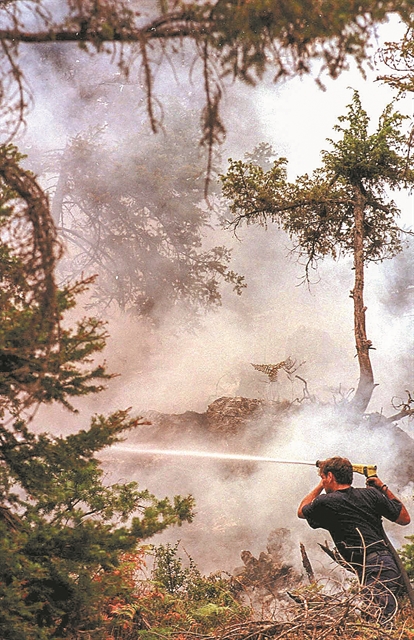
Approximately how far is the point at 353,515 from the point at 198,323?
358 inches

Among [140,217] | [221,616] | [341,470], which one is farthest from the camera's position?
[140,217]

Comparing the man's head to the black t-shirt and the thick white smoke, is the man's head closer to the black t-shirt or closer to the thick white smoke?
the black t-shirt

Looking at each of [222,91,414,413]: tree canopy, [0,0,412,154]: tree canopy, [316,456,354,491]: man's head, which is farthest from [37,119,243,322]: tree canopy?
[0,0,412,154]: tree canopy

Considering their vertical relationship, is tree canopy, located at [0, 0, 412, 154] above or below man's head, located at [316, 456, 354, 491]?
above

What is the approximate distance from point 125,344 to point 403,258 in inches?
259

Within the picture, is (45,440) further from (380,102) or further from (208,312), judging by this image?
(380,102)

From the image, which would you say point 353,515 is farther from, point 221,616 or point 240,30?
point 240,30

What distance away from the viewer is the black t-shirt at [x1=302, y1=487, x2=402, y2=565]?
4168mm

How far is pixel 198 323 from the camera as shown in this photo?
1310 centimetres

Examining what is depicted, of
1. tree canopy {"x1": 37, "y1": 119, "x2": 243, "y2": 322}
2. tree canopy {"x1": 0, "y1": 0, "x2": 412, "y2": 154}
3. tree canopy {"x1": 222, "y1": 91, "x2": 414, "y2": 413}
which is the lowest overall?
tree canopy {"x1": 0, "y1": 0, "x2": 412, "y2": 154}

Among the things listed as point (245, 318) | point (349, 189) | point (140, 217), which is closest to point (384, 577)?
point (349, 189)

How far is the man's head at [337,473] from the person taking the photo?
4.38 meters

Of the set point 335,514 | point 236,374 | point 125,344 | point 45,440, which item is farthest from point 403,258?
point 45,440

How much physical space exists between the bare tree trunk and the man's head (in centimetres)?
433
